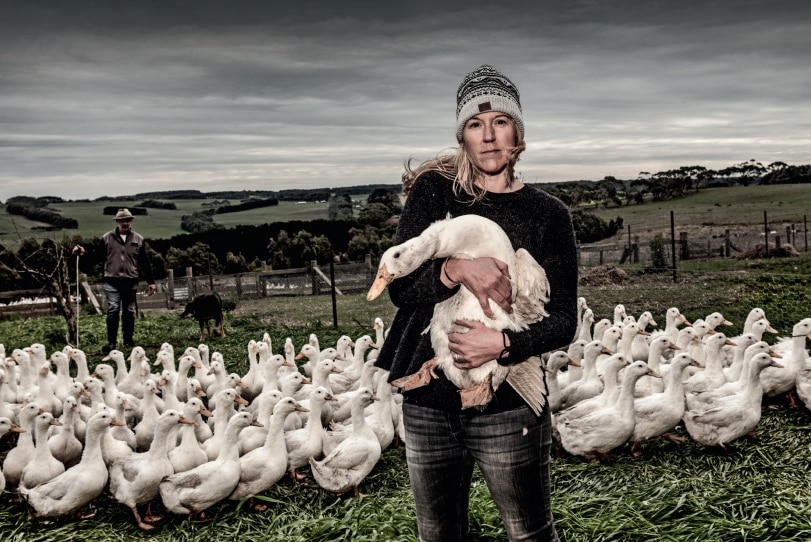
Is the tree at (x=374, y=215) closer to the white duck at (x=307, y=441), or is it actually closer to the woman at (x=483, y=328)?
the white duck at (x=307, y=441)

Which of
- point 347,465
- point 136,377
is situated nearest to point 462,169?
point 347,465

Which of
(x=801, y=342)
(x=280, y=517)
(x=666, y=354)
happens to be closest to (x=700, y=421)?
(x=801, y=342)

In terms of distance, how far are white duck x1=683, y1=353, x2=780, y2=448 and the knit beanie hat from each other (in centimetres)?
447

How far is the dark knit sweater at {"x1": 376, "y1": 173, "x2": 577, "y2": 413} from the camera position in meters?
2.37

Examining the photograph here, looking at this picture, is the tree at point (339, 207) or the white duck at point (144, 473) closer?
the white duck at point (144, 473)

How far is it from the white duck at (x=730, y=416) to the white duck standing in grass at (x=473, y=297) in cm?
428

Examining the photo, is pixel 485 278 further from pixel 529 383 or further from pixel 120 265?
pixel 120 265

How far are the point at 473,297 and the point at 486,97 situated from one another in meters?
0.73

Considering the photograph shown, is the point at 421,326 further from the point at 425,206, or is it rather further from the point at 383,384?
the point at 383,384

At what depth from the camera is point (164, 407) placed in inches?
285

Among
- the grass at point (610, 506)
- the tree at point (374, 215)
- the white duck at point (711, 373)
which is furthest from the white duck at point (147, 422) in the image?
the tree at point (374, 215)

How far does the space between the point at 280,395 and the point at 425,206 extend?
433cm

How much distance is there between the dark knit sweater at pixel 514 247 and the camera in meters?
2.37

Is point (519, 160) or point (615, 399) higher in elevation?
point (519, 160)
